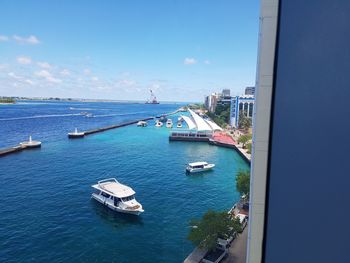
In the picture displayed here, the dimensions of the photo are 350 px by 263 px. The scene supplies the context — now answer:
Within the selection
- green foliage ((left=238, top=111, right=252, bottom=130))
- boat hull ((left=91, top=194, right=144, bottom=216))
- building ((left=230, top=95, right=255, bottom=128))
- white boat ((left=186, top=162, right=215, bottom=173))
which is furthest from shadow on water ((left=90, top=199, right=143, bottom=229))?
building ((left=230, top=95, right=255, bottom=128))

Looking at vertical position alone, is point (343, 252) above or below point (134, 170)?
above

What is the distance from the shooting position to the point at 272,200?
459 centimetres

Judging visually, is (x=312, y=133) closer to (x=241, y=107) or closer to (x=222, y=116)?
(x=241, y=107)

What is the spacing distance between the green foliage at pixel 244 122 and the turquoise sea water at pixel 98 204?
1351 inches

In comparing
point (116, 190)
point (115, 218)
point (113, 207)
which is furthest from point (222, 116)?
point (115, 218)

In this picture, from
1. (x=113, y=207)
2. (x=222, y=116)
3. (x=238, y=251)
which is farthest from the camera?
(x=222, y=116)

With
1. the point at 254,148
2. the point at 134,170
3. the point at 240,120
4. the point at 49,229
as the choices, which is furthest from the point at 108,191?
the point at 240,120

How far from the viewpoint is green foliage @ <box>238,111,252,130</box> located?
87375 millimetres

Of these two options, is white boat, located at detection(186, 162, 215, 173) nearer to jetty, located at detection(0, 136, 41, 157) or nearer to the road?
the road

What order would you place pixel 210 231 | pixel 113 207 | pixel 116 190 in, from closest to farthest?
pixel 210 231, pixel 113 207, pixel 116 190

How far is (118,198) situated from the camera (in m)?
27.4

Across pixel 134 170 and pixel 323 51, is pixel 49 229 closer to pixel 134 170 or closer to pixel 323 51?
pixel 134 170

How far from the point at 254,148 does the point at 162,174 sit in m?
36.1

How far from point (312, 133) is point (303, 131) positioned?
0.43 ft
